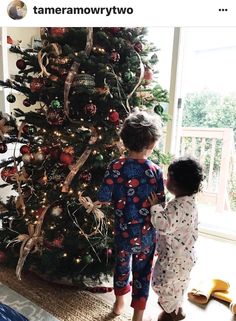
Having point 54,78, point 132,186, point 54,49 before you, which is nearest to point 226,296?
point 132,186

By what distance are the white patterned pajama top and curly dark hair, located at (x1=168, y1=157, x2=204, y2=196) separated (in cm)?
4

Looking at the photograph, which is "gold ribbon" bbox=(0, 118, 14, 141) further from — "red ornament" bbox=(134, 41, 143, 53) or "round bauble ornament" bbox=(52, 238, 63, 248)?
"red ornament" bbox=(134, 41, 143, 53)

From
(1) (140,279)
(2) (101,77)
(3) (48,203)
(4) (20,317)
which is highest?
(2) (101,77)

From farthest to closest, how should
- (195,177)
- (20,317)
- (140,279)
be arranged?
(140,279) < (195,177) < (20,317)

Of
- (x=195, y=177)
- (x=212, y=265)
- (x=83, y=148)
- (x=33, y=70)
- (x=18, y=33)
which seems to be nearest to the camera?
(x=195, y=177)

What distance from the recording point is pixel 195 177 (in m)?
1.19

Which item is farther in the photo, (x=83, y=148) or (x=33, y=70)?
(x=33, y=70)

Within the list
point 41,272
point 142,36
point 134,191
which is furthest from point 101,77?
point 41,272

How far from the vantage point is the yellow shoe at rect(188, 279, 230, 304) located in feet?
4.96

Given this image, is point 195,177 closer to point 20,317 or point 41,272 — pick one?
point 20,317

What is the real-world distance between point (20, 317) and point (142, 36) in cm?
139

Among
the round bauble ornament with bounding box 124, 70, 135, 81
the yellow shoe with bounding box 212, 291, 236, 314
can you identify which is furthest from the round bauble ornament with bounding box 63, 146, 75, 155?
the yellow shoe with bounding box 212, 291, 236, 314

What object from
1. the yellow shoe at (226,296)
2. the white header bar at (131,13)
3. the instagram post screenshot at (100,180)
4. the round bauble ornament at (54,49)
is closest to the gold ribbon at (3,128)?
the instagram post screenshot at (100,180)

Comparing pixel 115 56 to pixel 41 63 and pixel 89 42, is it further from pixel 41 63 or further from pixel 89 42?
pixel 41 63
